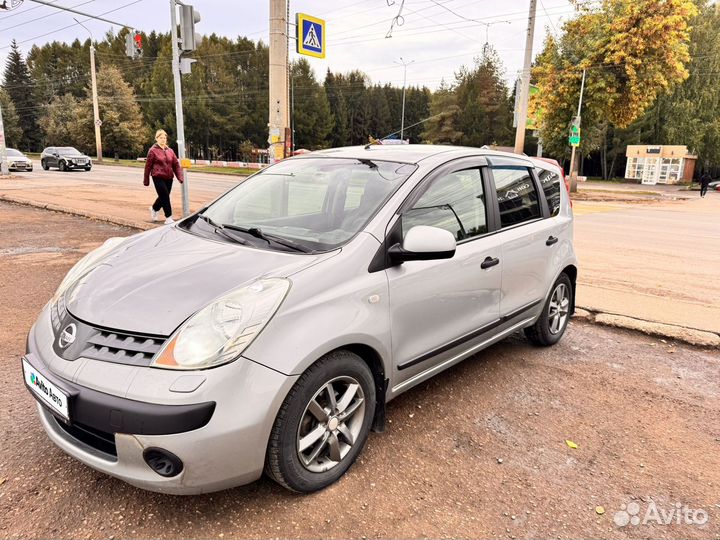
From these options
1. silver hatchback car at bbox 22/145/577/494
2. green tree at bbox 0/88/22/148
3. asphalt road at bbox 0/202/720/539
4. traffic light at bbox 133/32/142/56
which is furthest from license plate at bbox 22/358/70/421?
green tree at bbox 0/88/22/148

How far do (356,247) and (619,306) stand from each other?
430cm

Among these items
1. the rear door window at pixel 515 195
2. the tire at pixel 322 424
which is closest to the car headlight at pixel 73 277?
the tire at pixel 322 424

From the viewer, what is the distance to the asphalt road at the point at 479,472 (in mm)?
2281

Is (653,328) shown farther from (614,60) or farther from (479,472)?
(614,60)

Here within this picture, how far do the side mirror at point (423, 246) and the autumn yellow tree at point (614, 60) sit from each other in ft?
81.5

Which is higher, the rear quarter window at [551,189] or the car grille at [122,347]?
the rear quarter window at [551,189]

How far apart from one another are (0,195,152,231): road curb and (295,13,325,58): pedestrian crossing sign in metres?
4.82

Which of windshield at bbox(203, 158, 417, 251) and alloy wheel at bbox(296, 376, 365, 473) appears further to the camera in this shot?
windshield at bbox(203, 158, 417, 251)

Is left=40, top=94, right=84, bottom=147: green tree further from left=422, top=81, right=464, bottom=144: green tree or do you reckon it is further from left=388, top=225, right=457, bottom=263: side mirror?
left=388, top=225, right=457, bottom=263: side mirror

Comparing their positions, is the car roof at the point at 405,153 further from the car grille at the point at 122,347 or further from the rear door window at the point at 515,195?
the car grille at the point at 122,347

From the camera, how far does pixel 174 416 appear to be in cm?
199

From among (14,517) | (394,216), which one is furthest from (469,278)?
(14,517)

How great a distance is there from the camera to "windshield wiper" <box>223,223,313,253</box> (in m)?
2.75

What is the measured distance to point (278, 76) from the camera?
360 inches
